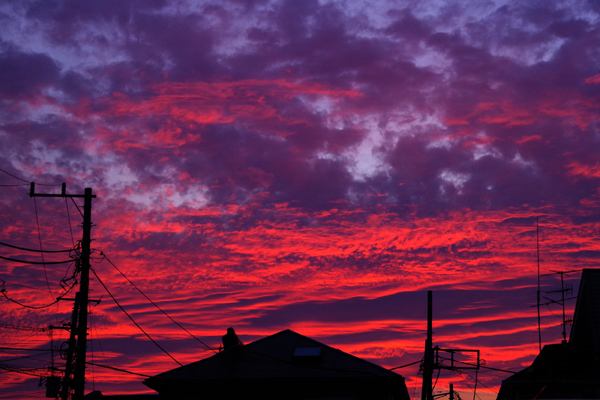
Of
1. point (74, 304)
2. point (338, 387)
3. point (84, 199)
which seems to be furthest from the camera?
point (74, 304)

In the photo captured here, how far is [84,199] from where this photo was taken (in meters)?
24.4

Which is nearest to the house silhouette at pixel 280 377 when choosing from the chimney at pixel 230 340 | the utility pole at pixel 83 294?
the chimney at pixel 230 340

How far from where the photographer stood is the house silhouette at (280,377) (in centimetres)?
2734

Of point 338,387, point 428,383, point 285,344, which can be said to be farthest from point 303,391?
point 428,383

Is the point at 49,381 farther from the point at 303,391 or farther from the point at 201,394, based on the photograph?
the point at 303,391

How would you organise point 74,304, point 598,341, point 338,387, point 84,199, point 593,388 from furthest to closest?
point 74,304 < point 338,387 < point 84,199 < point 593,388 < point 598,341

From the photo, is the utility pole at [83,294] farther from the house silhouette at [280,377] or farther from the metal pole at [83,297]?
the house silhouette at [280,377]

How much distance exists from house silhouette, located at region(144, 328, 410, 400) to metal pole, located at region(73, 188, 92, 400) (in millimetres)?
6750

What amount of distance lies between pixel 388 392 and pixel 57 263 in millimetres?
15868

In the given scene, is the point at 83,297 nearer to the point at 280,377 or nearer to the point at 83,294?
the point at 83,294

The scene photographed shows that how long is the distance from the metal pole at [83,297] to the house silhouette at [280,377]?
6.75m

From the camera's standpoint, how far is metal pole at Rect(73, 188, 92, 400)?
22.2 metres

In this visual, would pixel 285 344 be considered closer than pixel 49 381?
No

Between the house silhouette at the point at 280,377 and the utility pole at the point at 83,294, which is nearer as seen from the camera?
the utility pole at the point at 83,294
